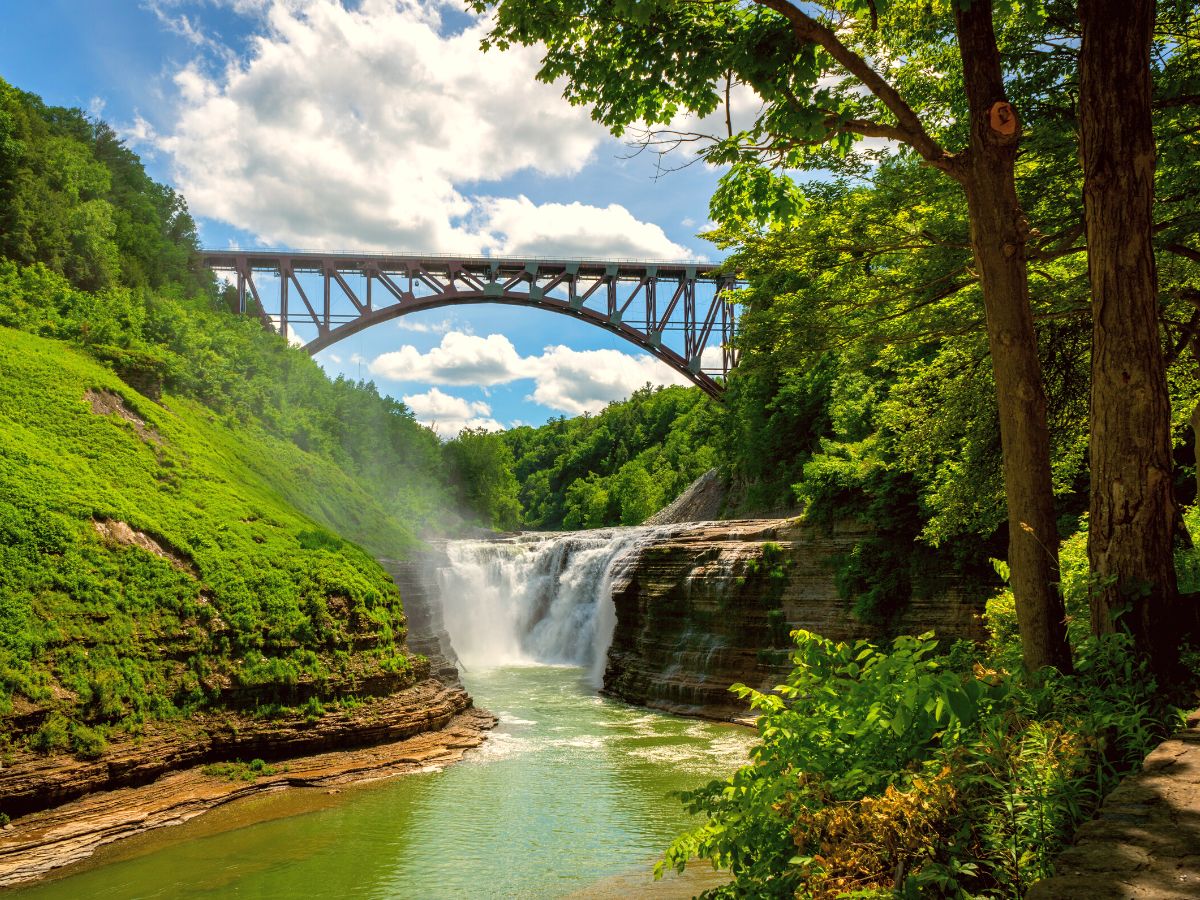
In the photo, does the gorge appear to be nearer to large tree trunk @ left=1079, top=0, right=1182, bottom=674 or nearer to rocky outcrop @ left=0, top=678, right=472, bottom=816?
rocky outcrop @ left=0, top=678, right=472, bottom=816

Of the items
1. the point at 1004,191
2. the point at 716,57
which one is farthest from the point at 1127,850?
the point at 716,57

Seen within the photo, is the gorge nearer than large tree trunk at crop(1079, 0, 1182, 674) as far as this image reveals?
No

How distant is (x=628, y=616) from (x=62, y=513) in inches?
488

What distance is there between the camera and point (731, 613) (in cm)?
1778

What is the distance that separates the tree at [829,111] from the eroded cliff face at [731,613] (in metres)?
10.3

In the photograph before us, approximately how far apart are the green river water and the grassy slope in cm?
172

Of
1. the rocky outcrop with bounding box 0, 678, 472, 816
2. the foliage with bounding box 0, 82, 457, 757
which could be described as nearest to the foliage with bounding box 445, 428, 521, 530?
the foliage with bounding box 0, 82, 457, 757

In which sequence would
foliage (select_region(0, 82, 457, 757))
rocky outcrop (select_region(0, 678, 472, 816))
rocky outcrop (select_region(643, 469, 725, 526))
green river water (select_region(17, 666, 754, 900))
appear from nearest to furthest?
green river water (select_region(17, 666, 754, 900)), rocky outcrop (select_region(0, 678, 472, 816)), foliage (select_region(0, 82, 457, 757)), rocky outcrop (select_region(643, 469, 725, 526))

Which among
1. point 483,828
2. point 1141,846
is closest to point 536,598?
point 483,828

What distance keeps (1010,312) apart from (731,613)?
13.7 m

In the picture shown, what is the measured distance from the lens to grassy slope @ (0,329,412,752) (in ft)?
32.3

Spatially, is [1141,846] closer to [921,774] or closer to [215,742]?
[921,774]

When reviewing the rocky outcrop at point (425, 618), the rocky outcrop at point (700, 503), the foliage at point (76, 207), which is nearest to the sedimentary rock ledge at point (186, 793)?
the rocky outcrop at point (425, 618)

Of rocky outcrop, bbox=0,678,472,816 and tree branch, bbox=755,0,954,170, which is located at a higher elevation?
tree branch, bbox=755,0,954,170
